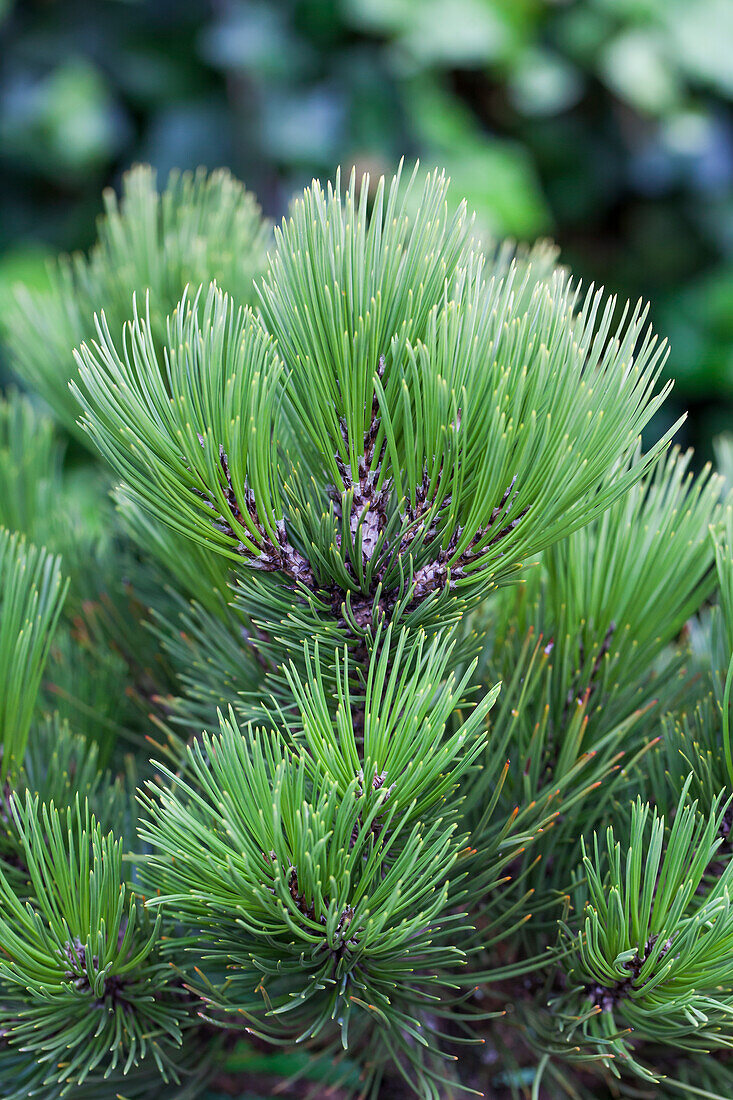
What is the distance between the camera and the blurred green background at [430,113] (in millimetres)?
1396

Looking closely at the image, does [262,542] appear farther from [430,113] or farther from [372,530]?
[430,113]

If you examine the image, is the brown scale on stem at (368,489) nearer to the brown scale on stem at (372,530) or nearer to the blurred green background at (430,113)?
the brown scale on stem at (372,530)

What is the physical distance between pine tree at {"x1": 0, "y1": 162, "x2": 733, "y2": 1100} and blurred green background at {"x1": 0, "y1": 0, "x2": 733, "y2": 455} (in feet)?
3.76

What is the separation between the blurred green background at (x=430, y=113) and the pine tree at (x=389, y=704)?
1.15 meters

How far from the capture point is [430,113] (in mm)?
1417

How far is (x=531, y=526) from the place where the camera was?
22 cm

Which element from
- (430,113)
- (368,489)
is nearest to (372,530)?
(368,489)

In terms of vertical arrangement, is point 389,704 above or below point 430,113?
below

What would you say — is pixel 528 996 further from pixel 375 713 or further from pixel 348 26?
pixel 348 26

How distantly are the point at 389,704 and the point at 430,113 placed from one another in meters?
1.39

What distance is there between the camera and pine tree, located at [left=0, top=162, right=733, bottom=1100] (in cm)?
21

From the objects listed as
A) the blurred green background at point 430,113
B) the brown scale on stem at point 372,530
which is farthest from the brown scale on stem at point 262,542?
the blurred green background at point 430,113

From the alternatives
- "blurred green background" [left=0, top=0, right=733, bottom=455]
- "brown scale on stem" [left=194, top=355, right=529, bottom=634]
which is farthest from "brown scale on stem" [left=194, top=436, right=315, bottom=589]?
"blurred green background" [left=0, top=0, right=733, bottom=455]

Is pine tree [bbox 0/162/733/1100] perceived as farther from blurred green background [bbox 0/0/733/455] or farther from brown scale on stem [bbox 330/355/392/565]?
blurred green background [bbox 0/0/733/455]
